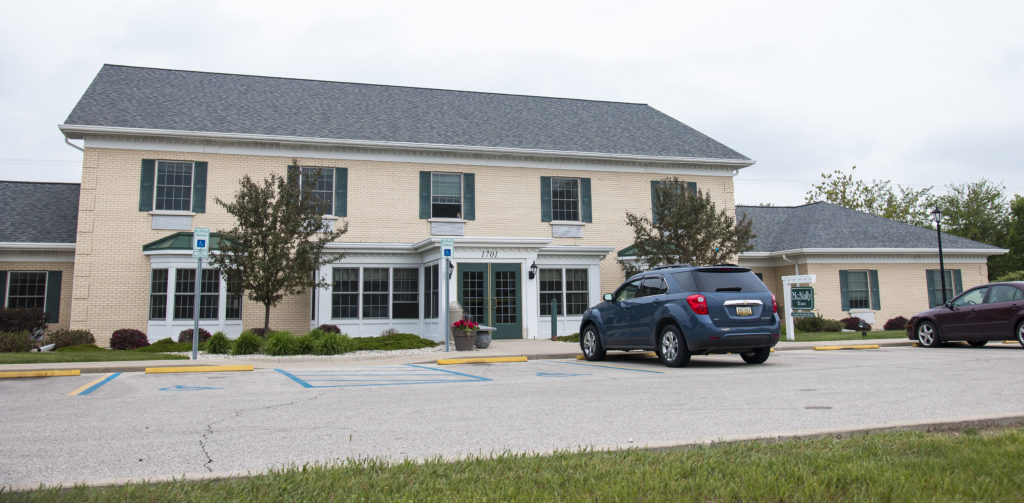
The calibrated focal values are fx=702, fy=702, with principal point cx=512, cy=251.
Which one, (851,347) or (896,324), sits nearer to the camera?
(851,347)

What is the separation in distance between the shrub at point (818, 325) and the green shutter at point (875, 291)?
11.0 feet

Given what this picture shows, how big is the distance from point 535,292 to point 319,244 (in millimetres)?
7060

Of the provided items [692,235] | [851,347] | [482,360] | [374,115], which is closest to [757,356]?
[482,360]

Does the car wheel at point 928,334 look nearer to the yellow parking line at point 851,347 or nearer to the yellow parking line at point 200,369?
the yellow parking line at point 851,347

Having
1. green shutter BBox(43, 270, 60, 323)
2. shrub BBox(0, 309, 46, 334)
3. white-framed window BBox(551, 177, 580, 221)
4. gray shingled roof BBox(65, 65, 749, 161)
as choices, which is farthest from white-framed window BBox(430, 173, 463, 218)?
shrub BBox(0, 309, 46, 334)

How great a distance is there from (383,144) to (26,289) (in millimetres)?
11961

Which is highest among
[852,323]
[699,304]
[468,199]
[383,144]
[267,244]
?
[383,144]

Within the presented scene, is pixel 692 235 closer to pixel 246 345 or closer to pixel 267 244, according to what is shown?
pixel 267 244

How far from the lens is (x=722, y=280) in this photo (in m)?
12.3

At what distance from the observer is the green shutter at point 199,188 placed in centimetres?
2186

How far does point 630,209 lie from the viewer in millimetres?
25797

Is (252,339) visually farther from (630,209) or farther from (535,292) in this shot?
(630,209)

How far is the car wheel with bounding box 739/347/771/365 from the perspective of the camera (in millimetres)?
13047

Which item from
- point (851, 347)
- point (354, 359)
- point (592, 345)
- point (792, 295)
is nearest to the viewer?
point (592, 345)
